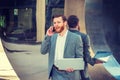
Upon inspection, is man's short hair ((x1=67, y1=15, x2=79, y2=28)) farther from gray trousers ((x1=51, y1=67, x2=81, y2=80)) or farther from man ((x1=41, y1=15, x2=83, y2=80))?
gray trousers ((x1=51, y1=67, x2=81, y2=80))

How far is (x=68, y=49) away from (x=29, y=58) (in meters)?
1.69

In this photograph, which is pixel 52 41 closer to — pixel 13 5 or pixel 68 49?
pixel 68 49

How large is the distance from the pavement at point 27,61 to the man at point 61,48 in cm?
150

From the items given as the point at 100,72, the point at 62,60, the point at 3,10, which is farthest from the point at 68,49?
the point at 3,10

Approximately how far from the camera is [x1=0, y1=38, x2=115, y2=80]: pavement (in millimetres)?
6306

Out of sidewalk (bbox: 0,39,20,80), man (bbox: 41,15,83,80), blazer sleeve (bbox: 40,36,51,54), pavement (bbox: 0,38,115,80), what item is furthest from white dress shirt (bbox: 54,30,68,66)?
sidewalk (bbox: 0,39,20,80)

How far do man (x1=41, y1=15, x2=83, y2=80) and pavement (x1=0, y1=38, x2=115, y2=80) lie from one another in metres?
1.50

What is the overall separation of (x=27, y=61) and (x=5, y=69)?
344 millimetres

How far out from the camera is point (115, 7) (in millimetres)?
6508

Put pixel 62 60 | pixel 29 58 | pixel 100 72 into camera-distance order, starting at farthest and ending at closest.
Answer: pixel 29 58 < pixel 100 72 < pixel 62 60

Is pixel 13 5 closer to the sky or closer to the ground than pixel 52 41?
closer to the sky

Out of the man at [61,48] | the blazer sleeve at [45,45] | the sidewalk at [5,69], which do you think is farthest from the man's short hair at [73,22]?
the sidewalk at [5,69]

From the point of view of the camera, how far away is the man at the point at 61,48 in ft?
15.5

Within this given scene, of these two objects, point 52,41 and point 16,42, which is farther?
point 16,42
